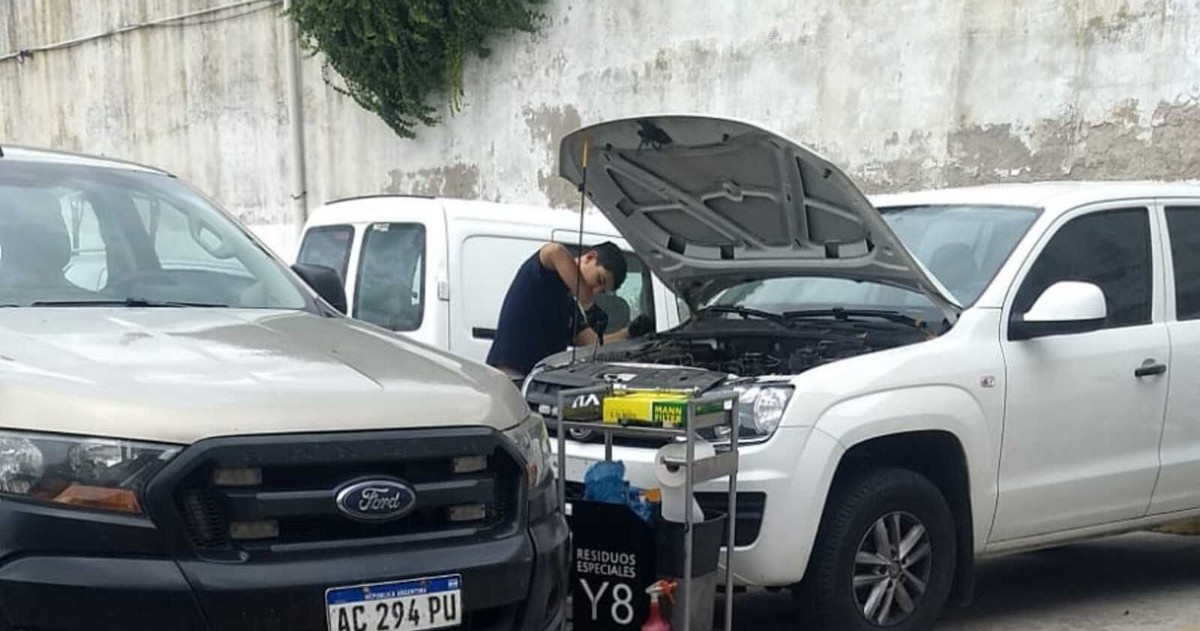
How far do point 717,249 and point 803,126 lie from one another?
6.76 m

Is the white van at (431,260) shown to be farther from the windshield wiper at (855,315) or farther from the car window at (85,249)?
the car window at (85,249)

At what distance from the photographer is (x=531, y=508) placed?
3492 mm

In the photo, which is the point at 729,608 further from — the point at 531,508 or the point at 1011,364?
the point at 1011,364

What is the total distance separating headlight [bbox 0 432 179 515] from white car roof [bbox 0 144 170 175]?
192 cm

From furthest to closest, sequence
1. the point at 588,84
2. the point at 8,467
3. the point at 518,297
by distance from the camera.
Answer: the point at 588,84
the point at 518,297
the point at 8,467

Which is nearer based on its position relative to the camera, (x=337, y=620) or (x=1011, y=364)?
(x=337, y=620)

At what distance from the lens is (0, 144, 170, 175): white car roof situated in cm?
440

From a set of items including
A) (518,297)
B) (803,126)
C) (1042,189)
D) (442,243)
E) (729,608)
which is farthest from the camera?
(803,126)

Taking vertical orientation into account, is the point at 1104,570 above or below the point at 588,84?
below

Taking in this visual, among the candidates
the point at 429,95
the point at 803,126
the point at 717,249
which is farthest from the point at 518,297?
the point at 429,95

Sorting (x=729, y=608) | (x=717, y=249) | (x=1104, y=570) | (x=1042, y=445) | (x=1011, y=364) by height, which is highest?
(x=717, y=249)

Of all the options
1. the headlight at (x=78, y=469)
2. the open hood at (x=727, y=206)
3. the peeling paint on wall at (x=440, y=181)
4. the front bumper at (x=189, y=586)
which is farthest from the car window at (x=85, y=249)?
the peeling paint on wall at (x=440, y=181)

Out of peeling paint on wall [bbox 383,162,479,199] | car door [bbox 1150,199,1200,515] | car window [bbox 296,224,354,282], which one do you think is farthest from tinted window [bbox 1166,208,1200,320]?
peeling paint on wall [bbox 383,162,479,199]

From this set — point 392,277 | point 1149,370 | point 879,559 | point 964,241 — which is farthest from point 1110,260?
point 392,277
